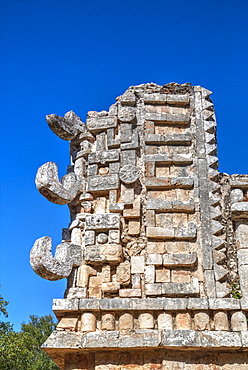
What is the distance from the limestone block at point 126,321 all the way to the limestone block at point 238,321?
1538 millimetres

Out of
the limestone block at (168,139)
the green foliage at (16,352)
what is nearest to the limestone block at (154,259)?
the limestone block at (168,139)

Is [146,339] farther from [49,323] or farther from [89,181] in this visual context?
[49,323]

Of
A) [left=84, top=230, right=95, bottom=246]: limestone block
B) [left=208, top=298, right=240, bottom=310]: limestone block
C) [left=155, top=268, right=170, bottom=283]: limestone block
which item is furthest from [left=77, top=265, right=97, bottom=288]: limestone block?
[left=208, top=298, right=240, bottom=310]: limestone block

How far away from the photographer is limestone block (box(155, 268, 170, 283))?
291 inches

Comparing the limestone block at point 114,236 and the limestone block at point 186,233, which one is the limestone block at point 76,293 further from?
the limestone block at point 186,233

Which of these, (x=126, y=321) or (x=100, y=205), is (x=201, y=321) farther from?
(x=100, y=205)

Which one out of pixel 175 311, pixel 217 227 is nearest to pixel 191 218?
pixel 217 227

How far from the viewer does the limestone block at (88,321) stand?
7004 mm

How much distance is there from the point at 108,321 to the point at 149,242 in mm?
1461

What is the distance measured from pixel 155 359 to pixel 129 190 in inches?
112

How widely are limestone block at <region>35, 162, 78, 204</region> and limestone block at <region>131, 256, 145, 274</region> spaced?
1.58m

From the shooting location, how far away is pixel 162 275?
7430mm

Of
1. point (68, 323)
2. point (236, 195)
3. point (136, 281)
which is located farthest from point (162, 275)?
point (236, 195)

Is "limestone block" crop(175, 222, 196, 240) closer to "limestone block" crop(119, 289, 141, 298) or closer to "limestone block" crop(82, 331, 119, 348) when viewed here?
"limestone block" crop(119, 289, 141, 298)
